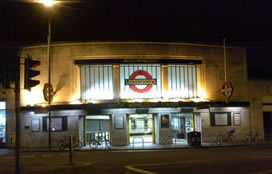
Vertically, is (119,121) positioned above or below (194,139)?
above

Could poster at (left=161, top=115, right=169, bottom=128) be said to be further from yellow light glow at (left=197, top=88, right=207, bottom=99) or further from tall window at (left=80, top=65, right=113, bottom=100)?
tall window at (left=80, top=65, right=113, bottom=100)

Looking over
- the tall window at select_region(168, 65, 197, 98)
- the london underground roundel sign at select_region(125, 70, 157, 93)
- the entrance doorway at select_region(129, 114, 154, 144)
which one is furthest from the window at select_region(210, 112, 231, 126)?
the london underground roundel sign at select_region(125, 70, 157, 93)

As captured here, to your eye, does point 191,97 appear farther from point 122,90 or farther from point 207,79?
point 122,90

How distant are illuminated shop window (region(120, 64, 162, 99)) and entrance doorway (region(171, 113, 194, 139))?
386cm

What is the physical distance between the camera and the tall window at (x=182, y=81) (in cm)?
2961

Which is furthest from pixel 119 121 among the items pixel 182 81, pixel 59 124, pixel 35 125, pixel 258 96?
pixel 258 96

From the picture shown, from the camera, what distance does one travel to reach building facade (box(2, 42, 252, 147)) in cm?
2817

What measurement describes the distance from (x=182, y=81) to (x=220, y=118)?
4899 millimetres

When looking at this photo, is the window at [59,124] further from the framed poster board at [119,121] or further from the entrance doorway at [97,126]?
the framed poster board at [119,121]

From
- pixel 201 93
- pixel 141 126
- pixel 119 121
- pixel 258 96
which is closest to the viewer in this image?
pixel 119 121

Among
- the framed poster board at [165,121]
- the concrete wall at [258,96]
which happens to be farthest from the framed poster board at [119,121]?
the concrete wall at [258,96]

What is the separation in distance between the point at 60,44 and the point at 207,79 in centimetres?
1352

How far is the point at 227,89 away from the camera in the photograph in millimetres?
29391

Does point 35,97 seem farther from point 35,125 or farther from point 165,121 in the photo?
point 165,121
